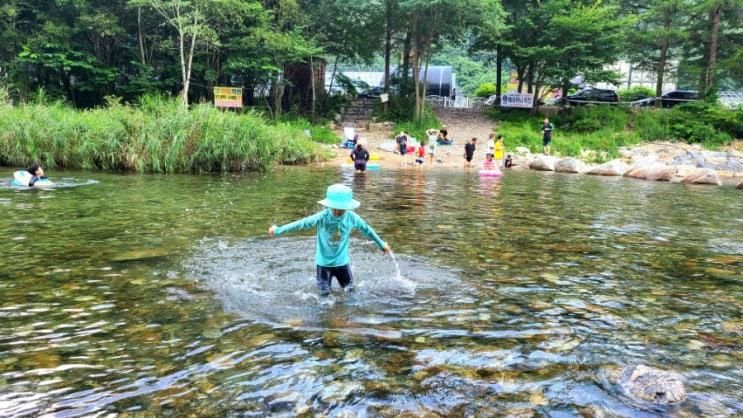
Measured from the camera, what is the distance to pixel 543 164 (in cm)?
2459

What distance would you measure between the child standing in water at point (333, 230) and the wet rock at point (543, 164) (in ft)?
65.1

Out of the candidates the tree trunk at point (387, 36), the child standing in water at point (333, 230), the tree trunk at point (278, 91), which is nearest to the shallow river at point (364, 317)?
the child standing in water at point (333, 230)

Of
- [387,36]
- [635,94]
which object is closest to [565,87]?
[387,36]

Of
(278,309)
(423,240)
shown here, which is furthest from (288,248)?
(278,309)

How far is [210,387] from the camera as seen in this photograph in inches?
162

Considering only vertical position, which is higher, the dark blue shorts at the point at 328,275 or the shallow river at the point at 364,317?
the dark blue shorts at the point at 328,275

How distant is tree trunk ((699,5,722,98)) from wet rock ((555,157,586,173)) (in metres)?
15.1

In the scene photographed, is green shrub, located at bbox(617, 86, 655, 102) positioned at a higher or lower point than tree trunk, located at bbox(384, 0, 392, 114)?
lower

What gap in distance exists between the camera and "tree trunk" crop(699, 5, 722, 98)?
32.7m

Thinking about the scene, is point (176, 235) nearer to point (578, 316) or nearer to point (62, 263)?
point (62, 263)

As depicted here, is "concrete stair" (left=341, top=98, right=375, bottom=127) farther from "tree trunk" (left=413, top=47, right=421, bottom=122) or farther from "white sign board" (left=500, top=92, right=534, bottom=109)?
"white sign board" (left=500, top=92, right=534, bottom=109)

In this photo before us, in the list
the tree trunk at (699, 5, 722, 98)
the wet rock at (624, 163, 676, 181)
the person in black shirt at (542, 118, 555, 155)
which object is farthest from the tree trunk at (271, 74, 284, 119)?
the tree trunk at (699, 5, 722, 98)

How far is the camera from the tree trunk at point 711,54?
3272 cm

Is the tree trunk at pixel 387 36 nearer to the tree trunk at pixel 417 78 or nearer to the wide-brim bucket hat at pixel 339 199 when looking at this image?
the tree trunk at pixel 417 78
